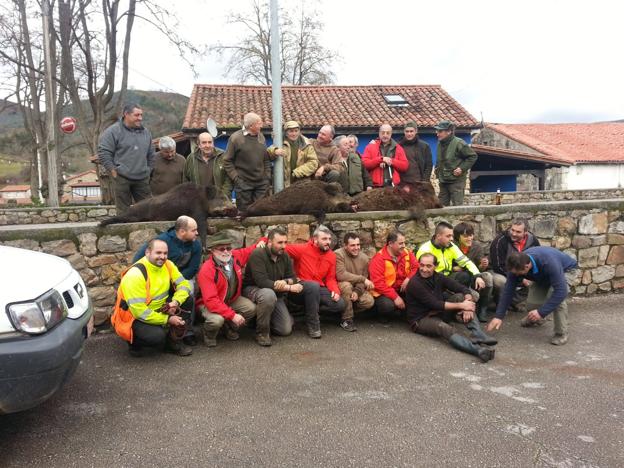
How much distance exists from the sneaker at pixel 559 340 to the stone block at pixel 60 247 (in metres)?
5.20

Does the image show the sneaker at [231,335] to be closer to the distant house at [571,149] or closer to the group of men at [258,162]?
the group of men at [258,162]

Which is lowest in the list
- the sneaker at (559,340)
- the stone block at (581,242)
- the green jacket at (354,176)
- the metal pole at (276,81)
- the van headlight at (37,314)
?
the sneaker at (559,340)

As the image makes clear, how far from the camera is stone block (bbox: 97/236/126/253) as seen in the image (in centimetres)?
496

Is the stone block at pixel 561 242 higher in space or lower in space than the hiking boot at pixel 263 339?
higher

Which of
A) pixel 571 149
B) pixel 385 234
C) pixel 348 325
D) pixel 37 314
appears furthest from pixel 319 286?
pixel 571 149

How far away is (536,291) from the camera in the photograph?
4996 mm

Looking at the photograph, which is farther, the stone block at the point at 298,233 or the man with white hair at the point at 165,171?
the man with white hair at the point at 165,171

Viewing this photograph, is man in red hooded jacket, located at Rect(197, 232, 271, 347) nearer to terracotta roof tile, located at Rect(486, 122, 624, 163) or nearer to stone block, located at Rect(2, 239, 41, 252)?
stone block, located at Rect(2, 239, 41, 252)

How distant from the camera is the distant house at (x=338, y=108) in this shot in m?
15.2

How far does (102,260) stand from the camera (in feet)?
16.3

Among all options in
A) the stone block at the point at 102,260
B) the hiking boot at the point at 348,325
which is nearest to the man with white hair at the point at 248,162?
the stone block at the point at 102,260

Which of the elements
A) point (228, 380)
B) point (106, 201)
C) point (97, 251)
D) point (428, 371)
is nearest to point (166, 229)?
point (97, 251)

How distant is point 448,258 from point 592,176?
22760 mm

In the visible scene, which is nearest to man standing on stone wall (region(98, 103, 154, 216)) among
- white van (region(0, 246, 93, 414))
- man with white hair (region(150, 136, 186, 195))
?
man with white hair (region(150, 136, 186, 195))
